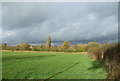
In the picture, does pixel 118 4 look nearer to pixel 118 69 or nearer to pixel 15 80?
pixel 118 69

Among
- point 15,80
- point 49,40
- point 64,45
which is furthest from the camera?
point 64,45

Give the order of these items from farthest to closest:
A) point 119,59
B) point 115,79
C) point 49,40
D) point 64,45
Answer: point 64,45 → point 49,40 → point 119,59 → point 115,79

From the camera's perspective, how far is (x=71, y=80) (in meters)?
5.86

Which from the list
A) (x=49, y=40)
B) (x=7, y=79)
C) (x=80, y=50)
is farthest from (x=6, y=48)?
(x=7, y=79)

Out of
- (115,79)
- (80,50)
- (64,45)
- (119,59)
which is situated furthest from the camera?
(64,45)

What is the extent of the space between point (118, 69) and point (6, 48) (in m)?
56.2

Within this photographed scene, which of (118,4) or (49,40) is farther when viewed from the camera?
(49,40)

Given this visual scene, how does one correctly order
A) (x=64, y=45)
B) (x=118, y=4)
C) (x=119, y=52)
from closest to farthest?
(x=118, y=4) → (x=119, y=52) → (x=64, y=45)

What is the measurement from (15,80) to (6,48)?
53.5m

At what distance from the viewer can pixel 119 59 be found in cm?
699

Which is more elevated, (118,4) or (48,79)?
(118,4)

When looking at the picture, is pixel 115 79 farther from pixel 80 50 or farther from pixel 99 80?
pixel 80 50

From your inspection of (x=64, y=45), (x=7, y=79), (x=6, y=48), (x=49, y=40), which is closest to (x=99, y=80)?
(x=7, y=79)

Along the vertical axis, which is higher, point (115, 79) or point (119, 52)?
point (119, 52)
